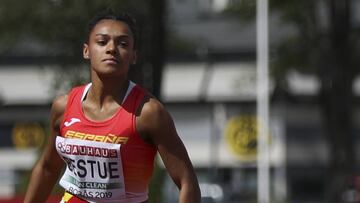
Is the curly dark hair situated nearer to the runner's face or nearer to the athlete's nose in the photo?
the runner's face

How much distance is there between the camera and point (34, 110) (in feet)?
140

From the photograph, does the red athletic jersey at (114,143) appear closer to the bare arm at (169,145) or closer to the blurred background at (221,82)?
the bare arm at (169,145)

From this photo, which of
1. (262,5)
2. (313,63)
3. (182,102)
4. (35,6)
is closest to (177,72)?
(182,102)

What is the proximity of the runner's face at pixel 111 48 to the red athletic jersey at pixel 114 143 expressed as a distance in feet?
0.63

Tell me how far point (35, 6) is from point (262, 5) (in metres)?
6.08

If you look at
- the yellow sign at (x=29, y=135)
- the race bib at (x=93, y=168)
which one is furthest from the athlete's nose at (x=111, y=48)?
the yellow sign at (x=29, y=135)

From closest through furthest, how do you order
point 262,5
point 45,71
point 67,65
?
1. point 67,65
2. point 45,71
3. point 262,5

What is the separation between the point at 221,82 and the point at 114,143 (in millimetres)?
35544

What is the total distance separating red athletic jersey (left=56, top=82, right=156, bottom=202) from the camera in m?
6.04

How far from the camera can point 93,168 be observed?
612cm

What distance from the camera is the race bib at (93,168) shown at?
239 inches

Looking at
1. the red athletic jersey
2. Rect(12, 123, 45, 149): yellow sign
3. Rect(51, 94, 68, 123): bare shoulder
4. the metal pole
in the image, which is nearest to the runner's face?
the red athletic jersey

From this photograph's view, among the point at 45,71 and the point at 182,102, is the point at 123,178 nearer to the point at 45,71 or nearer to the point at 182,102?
the point at 45,71

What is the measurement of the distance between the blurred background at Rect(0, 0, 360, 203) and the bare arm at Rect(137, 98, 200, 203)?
24.1ft
